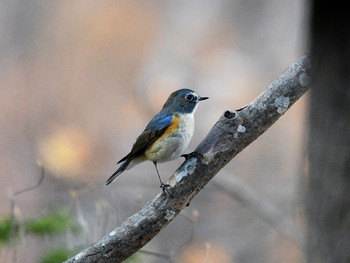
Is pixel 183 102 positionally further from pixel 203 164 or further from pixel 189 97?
pixel 203 164

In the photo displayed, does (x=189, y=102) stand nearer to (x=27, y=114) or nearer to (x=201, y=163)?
(x=201, y=163)

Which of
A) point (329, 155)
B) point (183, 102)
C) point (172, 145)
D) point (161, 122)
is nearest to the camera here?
point (329, 155)

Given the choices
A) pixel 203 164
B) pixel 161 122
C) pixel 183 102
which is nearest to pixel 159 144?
pixel 161 122

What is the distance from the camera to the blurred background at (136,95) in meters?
9.43

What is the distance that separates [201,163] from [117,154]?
7375 millimetres

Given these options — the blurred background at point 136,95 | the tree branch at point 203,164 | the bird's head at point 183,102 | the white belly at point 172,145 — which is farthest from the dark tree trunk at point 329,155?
the blurred background at point 136,95

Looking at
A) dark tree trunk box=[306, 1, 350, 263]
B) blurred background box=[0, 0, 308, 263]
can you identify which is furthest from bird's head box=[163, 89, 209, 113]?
blurred background box=[0, 0, 308, 263]

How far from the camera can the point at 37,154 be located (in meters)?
10.6

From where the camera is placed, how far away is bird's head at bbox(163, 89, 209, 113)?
5.08 meters

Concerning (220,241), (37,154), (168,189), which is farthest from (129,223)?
(37,154)

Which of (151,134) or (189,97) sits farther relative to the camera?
(189,97)

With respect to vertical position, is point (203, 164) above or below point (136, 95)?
below

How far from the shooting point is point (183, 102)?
16.9 ft

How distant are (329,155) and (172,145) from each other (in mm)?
2853
